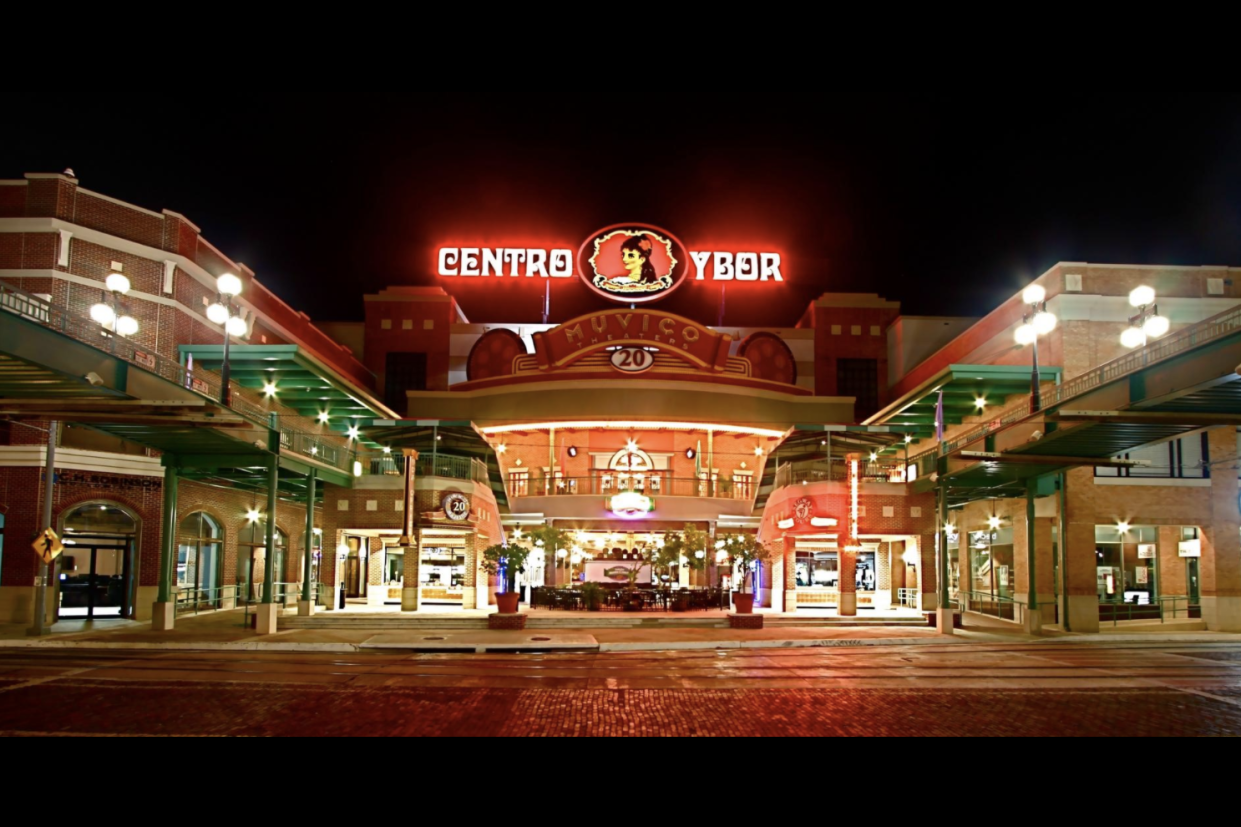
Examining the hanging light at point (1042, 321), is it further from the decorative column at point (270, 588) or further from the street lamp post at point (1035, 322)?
the decorative column at point (270, 588)

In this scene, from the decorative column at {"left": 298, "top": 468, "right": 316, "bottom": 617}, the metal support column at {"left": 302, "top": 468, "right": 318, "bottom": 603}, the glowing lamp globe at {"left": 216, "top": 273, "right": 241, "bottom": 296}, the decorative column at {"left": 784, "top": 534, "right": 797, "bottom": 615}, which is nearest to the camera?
the glowing lamp globe at {"left": 216, "top": 273, "right": 241, "bottom": 296}

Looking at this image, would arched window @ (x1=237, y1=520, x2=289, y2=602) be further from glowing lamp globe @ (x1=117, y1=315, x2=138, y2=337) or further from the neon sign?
glowing lamp globe @ (x1=117, y1=315, x2=138, y2=337)

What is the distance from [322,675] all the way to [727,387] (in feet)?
111

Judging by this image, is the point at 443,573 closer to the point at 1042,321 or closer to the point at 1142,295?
the point at 1042,321

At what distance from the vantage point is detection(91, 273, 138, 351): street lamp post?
22156 millimetres

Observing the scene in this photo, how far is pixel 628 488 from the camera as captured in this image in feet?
151

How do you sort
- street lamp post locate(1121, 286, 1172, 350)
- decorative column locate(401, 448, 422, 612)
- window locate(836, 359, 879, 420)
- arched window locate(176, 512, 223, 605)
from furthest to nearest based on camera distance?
1. window locate(836, 359, 879, 420)
2. decorative column locate(401, 448, 422, 612)
3. arched window locate(176, 512, 223, 605)
4. street lamp post locate(1121, 286, 1172, 350)

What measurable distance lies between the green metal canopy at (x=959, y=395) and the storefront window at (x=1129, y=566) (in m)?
6.23

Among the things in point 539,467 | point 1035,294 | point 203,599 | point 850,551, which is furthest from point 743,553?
point 203,599

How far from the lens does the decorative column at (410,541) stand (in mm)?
34719

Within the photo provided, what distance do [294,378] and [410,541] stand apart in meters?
7.57

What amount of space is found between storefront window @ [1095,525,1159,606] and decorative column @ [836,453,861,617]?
8674mm

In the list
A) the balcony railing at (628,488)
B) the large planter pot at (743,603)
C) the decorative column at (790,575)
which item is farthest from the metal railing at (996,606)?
the balcony railing at (628,488)

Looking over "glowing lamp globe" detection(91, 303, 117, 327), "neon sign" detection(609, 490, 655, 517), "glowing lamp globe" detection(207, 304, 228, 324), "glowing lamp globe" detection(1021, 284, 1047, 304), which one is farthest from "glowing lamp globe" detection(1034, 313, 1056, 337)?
"neon sign" detection(609, 490, 655, 517)
